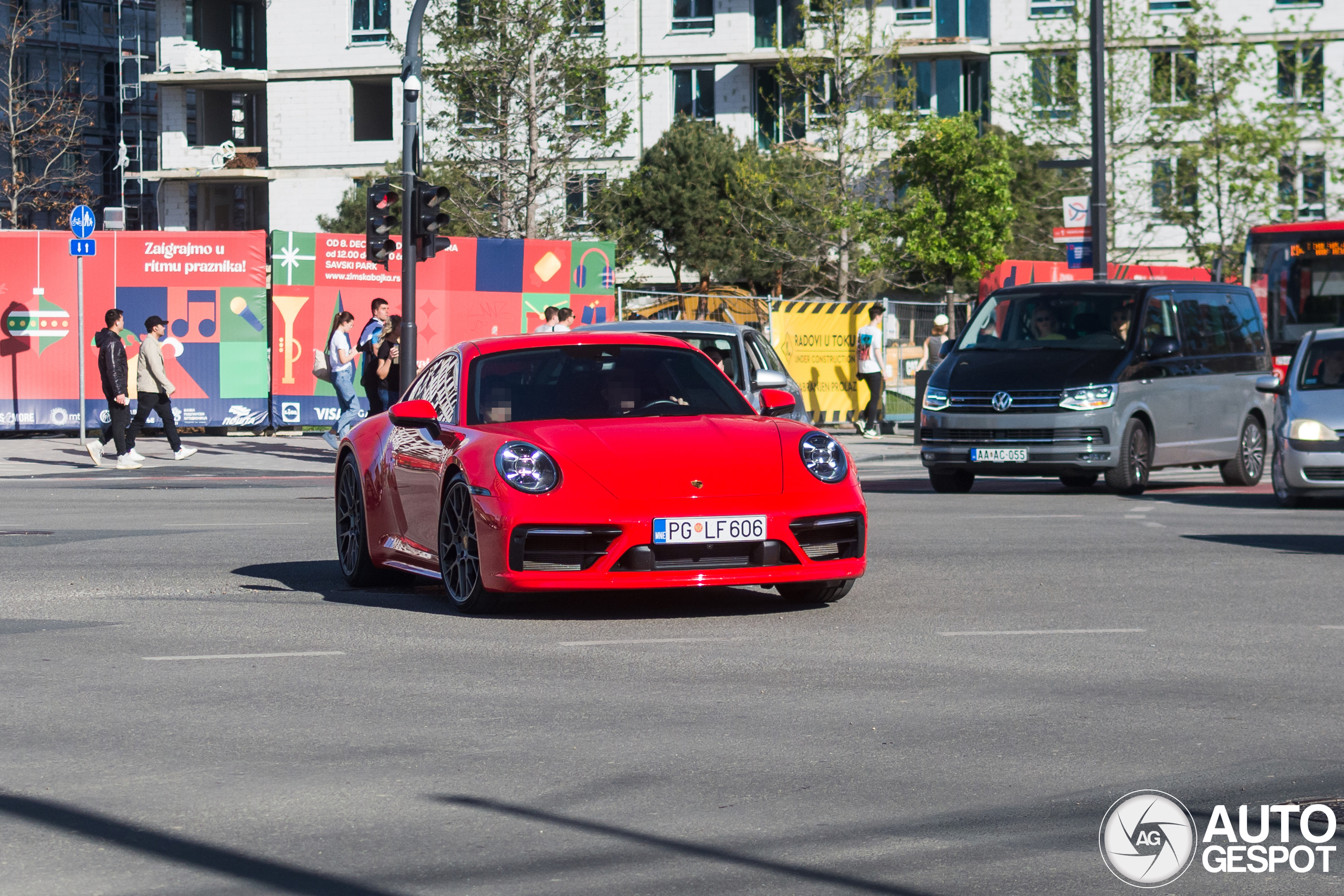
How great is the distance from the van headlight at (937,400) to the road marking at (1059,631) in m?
9.39

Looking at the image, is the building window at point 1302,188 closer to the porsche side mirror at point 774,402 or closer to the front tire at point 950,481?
the front tire at point 950,481

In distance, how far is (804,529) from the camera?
9.39 m

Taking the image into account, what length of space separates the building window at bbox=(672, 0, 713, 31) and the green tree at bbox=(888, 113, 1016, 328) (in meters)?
20.3

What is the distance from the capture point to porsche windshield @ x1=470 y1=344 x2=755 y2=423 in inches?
396

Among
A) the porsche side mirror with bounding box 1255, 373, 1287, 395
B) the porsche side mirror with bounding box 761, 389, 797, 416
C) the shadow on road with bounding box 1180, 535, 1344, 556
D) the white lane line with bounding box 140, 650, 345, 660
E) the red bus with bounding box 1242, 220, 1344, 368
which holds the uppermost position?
the red bus with bounding box 1242, 220, 1344, 368

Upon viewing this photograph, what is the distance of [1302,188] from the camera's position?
186 feet

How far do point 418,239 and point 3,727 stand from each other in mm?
16232

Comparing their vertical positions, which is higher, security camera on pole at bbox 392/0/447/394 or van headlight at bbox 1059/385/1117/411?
security camera on pole at bbox 392/0/447/394

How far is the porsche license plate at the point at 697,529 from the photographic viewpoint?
908 centimetres

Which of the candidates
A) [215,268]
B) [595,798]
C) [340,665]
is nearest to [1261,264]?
[215,268]

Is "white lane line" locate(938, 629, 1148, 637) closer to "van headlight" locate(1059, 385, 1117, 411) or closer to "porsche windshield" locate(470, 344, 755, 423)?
"porsche windshield" locate(470, 344, 755, 423)

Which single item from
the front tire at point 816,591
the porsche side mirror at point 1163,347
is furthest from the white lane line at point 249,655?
Result: the porsche side mirror at point 1163,347

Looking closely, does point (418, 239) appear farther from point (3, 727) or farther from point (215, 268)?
point (3, 727)

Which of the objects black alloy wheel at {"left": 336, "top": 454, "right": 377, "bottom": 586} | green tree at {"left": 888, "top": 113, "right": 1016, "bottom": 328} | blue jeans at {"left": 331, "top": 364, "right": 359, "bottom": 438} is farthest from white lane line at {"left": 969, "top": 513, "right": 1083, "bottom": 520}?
green tree at {"left": 888, "top": 113, "right": 1016, "bottom": 328}
